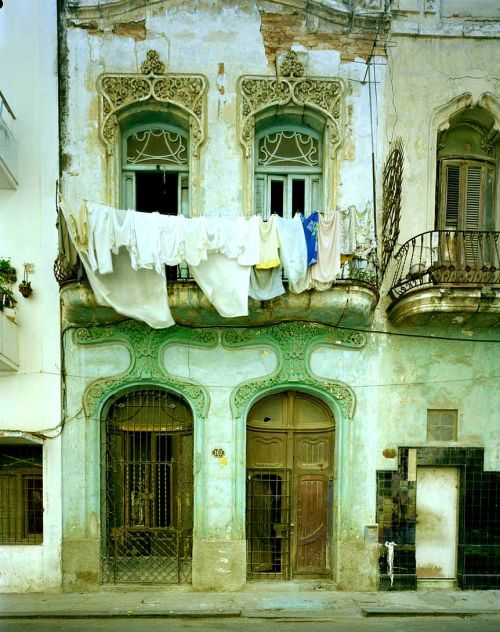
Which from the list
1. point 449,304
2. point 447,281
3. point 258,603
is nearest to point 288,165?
point 447,281

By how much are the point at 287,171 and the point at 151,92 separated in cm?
272

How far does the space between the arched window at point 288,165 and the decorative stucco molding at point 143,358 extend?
2.60 metres

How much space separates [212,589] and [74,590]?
7.58ft

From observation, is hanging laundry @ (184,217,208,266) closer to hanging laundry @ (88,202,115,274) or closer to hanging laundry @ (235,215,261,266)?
hanging laundry @ (235,215,261,266)

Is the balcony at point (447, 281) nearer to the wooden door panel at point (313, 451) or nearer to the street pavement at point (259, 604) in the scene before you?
the wooden door panel at point (313, 451)

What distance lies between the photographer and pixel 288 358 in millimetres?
9297

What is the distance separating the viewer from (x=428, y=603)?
8594 mm

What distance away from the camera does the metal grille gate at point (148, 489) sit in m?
9.35

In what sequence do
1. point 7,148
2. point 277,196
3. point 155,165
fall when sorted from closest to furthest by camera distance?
point 7,148 → point 155,165 → point 277,196

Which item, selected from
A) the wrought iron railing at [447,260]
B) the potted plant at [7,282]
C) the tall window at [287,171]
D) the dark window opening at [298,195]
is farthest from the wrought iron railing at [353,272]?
the potted plant at [7,282]

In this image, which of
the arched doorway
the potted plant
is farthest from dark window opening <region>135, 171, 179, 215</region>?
the arched doorway

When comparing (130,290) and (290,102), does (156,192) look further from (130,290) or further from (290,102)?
(290,102)

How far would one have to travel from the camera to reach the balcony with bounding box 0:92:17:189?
29.2ft

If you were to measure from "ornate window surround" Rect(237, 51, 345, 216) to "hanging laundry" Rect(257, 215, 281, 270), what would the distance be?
4.20 ft
